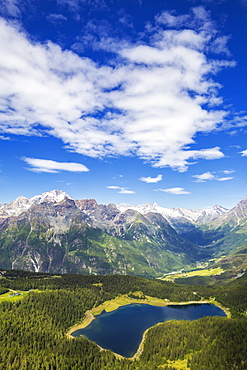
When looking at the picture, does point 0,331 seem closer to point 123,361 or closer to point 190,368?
point 123,361

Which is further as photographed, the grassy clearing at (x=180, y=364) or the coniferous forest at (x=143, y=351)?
the grassy clearing at (x=180, y=364)

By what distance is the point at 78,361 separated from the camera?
15062cm

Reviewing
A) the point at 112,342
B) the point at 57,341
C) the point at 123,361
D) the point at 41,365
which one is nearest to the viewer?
the point at 41,365

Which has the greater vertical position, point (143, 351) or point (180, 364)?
point (180, 364)

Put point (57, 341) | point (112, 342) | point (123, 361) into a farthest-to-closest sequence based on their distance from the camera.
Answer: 1. point (112, 342)
2. point (57, 341)
3. point (123, 361)

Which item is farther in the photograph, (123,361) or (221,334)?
(221,334)

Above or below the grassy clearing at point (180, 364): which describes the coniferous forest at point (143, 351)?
above

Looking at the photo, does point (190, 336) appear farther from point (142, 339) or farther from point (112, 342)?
point (112, 342)

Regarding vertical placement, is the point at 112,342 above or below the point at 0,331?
below

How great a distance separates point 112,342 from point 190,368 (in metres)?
67.3

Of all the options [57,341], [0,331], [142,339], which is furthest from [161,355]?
[0,331]

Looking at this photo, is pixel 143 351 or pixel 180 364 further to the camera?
pixel 143 351

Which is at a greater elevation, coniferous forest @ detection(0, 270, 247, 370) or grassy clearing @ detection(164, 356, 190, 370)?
coniferous forest @ detection(0, 270, 247, 370)

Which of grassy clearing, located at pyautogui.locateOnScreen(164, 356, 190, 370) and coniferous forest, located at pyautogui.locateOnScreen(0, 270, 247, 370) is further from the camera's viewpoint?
grassy clearing, located at pyautogui.locateOnScreen(164, 356, 190, 370)
